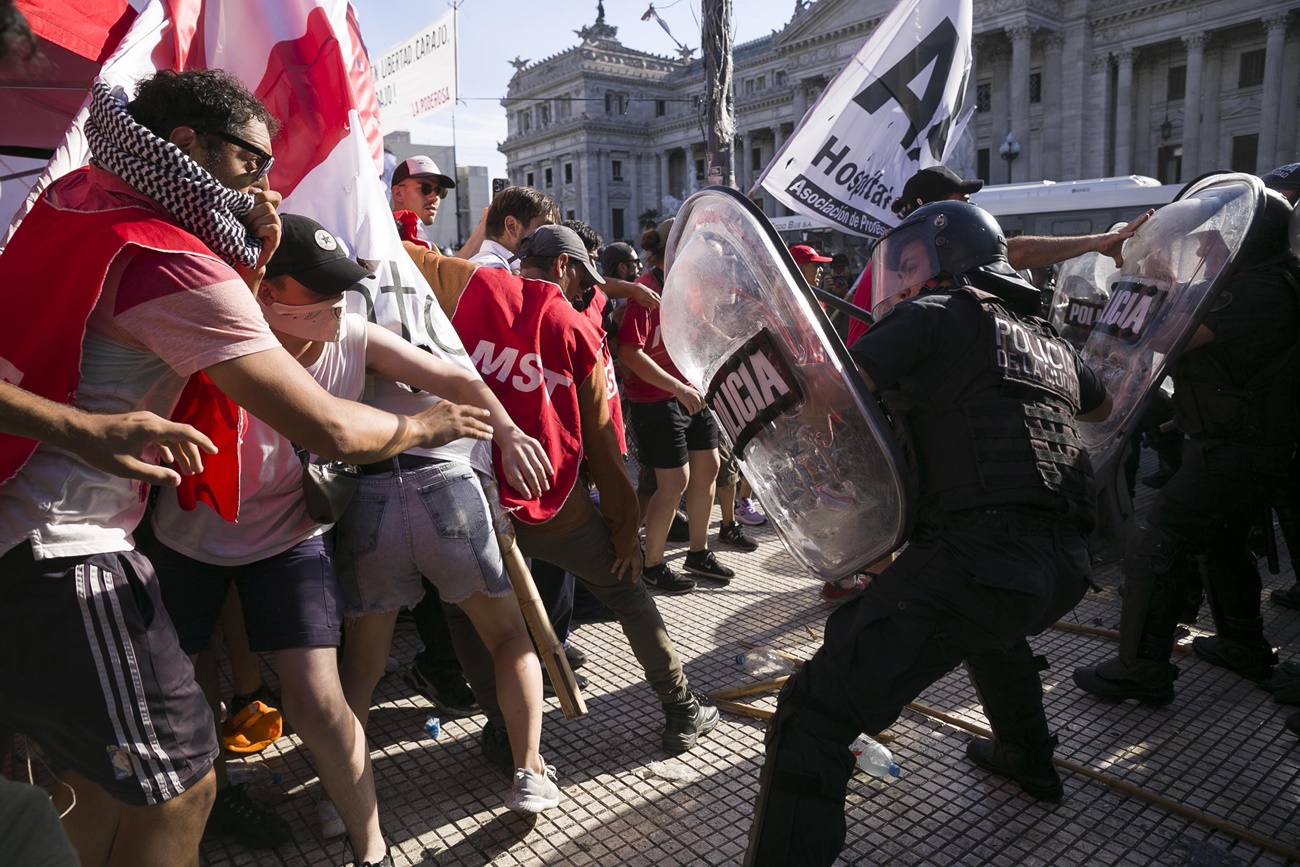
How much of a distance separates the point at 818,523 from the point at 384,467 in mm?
1267

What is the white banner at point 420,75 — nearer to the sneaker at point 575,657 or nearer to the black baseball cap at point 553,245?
the black baseball cap at point 553,245

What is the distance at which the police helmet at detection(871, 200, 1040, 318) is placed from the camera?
2.59 m

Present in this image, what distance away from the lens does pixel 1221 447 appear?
11.6 feet

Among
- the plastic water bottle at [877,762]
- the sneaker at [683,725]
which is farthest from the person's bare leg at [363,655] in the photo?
the plastic water bottle at [877,762]

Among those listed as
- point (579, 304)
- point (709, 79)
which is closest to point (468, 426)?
point (579, 304)

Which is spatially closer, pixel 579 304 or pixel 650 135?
pixel 579 304

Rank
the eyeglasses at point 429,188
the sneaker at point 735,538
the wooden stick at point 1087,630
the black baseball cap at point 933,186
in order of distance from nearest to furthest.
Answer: the wooden stick at point 1087,630
the black baseball cap at point 933,186
the eyeglasses at point 429,188
the sneaker at point 735,538

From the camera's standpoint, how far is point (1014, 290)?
8.49 ft

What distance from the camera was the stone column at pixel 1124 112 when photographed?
134 ft

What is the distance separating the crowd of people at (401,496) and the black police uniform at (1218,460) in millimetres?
13

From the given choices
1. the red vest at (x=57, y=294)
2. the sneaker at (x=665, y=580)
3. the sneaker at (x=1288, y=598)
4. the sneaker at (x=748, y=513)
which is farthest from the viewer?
the sneaker at (x=748, y=513)

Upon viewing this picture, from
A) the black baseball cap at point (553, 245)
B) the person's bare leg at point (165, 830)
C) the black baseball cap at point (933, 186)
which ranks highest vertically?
the black baseball cap at point (933, 186)

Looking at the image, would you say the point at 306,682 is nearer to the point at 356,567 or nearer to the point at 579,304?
the point at 356,567

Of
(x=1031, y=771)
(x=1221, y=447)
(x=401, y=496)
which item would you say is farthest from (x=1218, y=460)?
(x=401, y=496)
